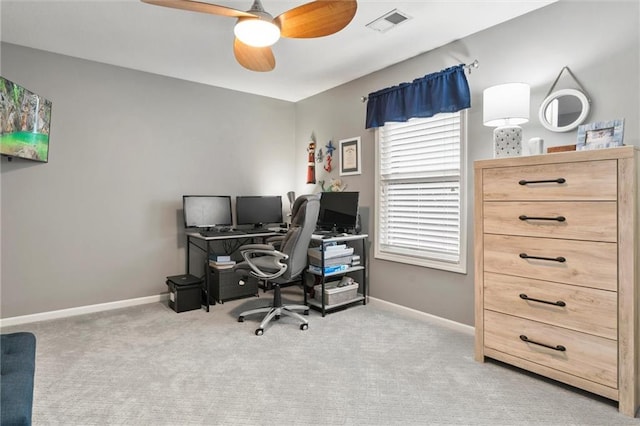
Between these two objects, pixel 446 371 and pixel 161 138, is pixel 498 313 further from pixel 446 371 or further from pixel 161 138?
pixel 161 138

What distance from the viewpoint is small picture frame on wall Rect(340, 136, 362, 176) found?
13.0 feet

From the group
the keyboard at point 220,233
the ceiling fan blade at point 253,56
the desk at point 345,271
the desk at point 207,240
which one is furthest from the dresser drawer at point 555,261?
the keyboard at point 220,233

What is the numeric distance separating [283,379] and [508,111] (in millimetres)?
2267

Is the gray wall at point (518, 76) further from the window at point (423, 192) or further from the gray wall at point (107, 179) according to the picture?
the gray wall at point (107, 179)

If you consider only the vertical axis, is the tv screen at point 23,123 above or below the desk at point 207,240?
above

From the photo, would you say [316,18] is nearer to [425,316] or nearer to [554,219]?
[554,219]

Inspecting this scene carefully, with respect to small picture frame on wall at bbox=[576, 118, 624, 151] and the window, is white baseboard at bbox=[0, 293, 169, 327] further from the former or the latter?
small picture frame on wall at bbox=[576, 118, 624, 151]

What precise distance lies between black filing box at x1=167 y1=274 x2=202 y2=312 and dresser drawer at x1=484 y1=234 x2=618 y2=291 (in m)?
2.70

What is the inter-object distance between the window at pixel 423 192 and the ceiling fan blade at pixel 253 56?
144 cm

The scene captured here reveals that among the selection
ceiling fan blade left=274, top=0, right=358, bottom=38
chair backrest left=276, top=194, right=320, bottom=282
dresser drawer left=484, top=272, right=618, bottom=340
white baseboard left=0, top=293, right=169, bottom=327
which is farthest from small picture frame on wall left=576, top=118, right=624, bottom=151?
white baseboard left=0, top=293, right=169, bottom=327

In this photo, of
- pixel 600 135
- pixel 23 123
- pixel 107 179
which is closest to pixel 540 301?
pixel 600 135

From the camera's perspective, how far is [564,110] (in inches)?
93.7

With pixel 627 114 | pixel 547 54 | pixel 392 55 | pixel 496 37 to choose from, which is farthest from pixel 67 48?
pixel 627 114

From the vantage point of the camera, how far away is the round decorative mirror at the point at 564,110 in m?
2.30
